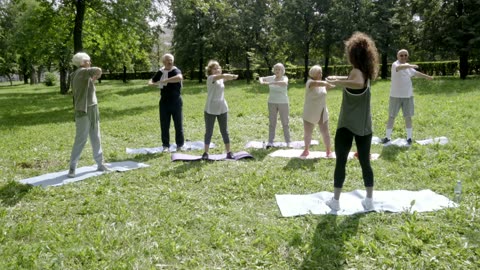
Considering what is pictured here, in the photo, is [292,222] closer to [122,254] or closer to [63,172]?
[122,254]

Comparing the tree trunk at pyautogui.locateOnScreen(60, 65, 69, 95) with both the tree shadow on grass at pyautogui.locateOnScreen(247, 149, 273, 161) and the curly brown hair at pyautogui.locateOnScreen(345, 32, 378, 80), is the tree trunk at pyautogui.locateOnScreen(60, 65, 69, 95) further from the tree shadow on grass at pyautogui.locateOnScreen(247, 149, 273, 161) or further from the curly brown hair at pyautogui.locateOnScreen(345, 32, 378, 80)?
the curly brown hair at pyautogui.locateOnScreen(345, 32, 378, 80)

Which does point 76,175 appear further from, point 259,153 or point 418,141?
point 418,141

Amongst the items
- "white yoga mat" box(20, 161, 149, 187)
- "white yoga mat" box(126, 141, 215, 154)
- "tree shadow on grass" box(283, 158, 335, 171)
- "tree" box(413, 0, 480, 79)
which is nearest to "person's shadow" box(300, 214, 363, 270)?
"tree shadow on grass" box(283, 158, 335, 171)

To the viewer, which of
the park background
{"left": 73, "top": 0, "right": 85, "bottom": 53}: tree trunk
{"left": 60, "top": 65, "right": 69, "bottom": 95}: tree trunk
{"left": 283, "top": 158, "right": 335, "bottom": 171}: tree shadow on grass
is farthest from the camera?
{"left": 60, "top": 65, "right": 69, "bottom": 95}: tree trunk

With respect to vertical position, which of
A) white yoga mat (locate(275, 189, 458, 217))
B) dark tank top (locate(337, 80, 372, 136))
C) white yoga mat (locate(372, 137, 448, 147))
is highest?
dark tank top (locate(337, 80, 372, 136))

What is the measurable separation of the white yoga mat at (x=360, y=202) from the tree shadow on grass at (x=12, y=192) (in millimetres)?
3512

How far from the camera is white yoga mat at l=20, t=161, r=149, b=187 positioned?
20.4ft

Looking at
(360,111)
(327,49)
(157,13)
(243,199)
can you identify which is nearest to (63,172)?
(243,199)

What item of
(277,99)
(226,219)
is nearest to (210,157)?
(277,99)

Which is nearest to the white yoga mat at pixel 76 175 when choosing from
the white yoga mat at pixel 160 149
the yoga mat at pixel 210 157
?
the yoga mat at pixel 210 157

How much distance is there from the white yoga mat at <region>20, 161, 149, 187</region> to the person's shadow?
12.7 ft

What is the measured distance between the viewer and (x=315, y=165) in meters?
6.90

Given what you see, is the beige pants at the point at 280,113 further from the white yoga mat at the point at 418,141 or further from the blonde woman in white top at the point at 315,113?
the white yoga mat at the point at 418,141

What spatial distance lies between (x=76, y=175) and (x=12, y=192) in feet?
3.40
